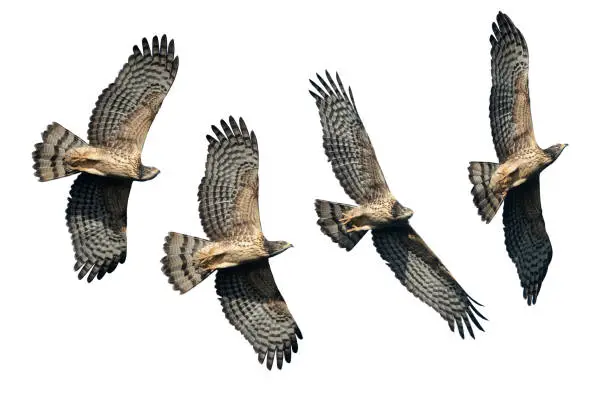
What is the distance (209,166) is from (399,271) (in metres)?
3.41

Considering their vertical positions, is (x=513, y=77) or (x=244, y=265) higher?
(x=513, y=77)

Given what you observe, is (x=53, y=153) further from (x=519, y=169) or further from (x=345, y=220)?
(x=519, y=169)

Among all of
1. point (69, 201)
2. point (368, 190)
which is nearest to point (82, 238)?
point (69, 201)

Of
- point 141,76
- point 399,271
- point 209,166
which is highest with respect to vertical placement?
point 141,76

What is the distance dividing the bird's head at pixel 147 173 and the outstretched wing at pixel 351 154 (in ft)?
7.95

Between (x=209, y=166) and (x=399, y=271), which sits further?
(x=399, y=271)

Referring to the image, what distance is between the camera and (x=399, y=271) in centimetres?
2266

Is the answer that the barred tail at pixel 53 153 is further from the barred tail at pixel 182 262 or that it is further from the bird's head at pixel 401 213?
the bird's head at pixel 401 213

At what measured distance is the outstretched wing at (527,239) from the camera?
23109 millimetres

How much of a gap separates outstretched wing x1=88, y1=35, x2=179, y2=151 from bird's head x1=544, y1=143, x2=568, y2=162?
214 inches

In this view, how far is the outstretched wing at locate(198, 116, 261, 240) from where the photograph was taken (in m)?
21.1

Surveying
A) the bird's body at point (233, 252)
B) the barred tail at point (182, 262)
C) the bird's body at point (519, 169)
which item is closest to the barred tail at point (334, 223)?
the bird's body at point (233, 252)

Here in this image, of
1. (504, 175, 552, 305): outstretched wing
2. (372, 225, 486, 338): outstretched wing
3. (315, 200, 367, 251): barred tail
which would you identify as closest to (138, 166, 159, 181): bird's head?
(315, 200, 367, 251): barred tail

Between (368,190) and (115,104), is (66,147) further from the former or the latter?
(368,190)
